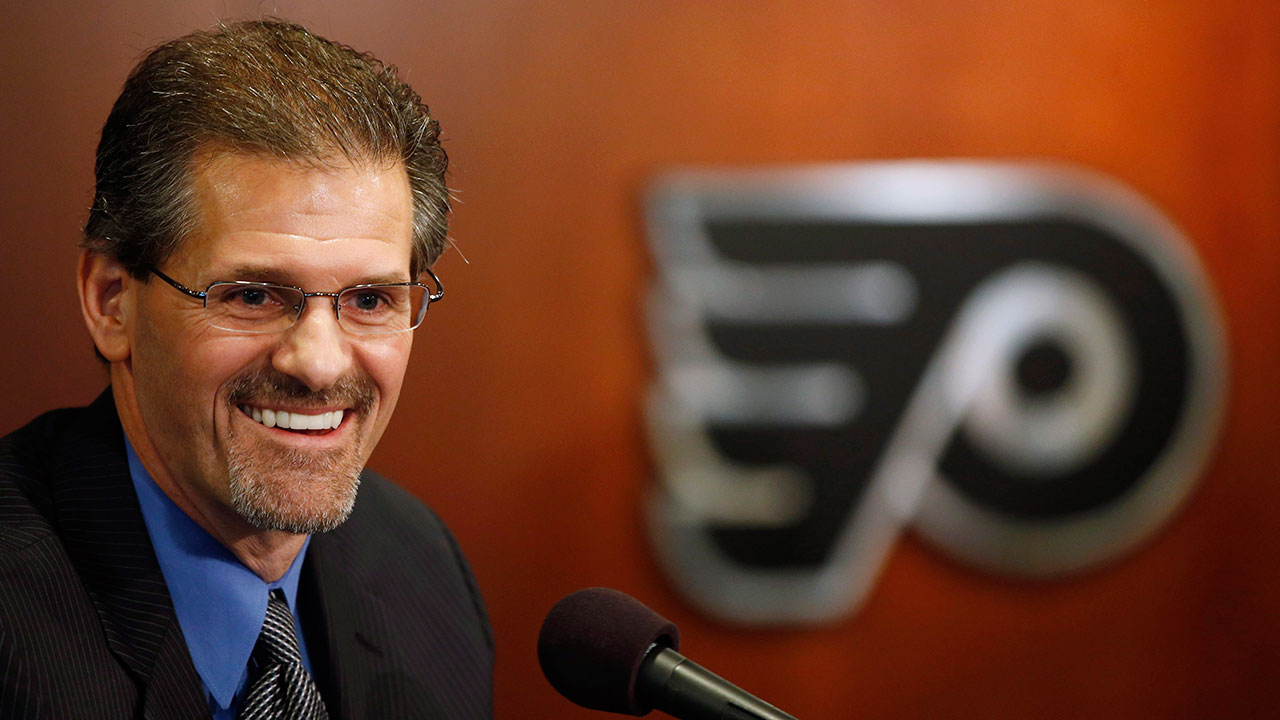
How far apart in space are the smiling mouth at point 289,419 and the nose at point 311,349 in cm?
5

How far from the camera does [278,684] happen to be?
46.6 inches

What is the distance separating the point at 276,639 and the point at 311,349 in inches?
13.6

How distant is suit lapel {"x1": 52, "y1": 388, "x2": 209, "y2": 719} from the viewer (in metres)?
1.07

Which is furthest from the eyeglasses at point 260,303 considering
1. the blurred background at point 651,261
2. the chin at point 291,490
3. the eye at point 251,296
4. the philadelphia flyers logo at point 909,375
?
the philadelphia flyers logo at point 909,375

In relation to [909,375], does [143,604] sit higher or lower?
lower

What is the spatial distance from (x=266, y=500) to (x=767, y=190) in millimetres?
1208

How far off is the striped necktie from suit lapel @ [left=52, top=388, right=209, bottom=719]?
69mm

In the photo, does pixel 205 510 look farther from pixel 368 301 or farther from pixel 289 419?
pixel 368 301

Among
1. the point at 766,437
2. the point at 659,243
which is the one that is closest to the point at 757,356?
the point at 766,437

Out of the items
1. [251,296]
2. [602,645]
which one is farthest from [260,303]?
[602,645]

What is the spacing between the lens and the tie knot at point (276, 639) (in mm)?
1189

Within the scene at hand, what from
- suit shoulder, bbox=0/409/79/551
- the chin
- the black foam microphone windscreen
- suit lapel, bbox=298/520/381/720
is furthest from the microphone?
suit shoulder, bbox=0/409/79/551

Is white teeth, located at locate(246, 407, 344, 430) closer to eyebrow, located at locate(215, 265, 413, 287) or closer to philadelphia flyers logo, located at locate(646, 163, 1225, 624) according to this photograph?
eyebrow, located at locate(215, 265, 413, 287)

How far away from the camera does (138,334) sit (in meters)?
1.17
